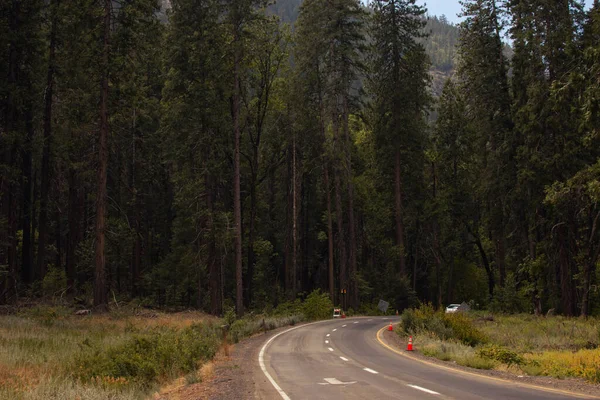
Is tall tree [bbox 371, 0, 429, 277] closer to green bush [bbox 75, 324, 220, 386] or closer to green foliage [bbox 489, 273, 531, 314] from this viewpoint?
green foliage [bbox 489, 273, 531, 314]

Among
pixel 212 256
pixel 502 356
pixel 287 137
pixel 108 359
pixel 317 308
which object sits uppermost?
pixel 287 137

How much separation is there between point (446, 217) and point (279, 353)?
35756 mm

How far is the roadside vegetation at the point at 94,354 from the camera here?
34.4ft

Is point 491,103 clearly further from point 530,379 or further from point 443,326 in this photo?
point 530,379

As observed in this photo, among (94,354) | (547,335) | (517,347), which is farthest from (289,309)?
(94,354)

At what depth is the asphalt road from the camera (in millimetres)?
9867

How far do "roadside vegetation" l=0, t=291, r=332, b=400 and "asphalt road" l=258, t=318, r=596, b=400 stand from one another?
252 centimetres

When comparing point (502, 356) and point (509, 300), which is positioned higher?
point (502, 356)

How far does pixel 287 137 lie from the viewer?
4328 centimetres

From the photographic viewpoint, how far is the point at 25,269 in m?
30.8

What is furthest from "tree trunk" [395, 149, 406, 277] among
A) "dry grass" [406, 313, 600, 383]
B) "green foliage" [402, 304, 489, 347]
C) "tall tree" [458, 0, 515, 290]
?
"green foliage" [402, 304, 489, 347]

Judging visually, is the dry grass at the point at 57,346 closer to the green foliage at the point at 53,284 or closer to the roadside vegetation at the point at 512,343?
the green foliage at the point at 53,284

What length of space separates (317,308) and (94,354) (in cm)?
2384

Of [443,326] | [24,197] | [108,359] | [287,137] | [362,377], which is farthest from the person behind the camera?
[287,137]
